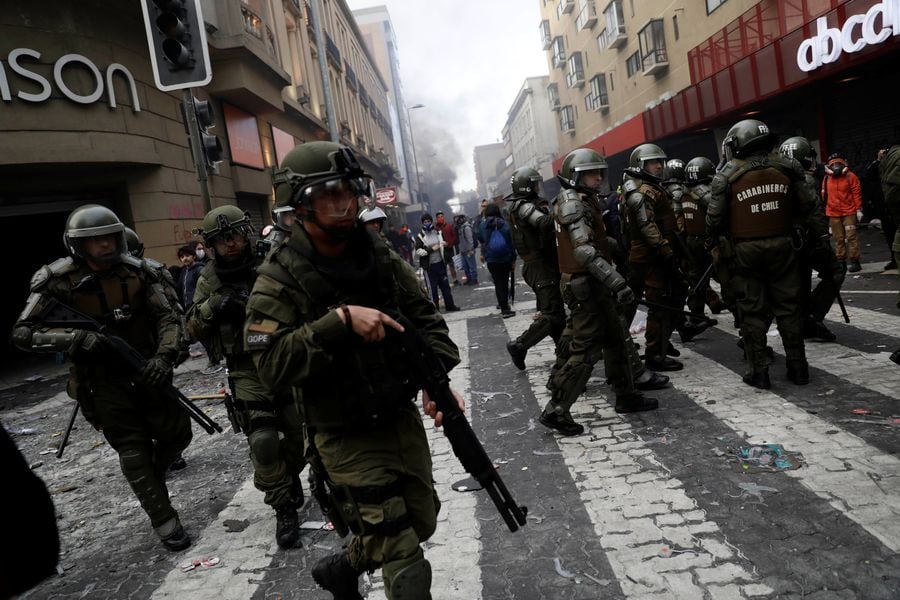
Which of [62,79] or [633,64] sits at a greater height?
[633,64]

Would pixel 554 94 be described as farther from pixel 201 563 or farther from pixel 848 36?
pixel 201 563

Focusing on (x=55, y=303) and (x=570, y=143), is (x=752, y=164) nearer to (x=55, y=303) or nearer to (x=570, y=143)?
(x=55, y=303)

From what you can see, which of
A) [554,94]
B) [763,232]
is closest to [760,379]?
[763,232]

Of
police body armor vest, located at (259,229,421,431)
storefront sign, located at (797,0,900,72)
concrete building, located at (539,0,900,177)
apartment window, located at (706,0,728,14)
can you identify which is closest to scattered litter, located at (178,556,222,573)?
police body armor vest, located at (259,229,421,431)

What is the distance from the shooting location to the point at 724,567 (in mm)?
2723

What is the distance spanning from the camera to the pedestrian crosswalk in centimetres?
272

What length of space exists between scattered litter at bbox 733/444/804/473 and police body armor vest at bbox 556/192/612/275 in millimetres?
1660

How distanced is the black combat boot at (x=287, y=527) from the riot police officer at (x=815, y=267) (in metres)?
4.29

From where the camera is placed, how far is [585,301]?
15.4ft

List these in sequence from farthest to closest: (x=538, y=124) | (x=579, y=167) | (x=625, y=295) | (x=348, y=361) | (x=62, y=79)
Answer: (x=538, y=124) < (x=62, y=79) < (x=579, y=167) < (x=625, y=295) < (x=348, y=361)

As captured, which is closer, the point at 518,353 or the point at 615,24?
the point at 518,353

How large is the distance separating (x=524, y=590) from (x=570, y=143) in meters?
45.8

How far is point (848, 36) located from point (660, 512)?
41.4 feet

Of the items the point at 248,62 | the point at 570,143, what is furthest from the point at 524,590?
the point at 570,143
